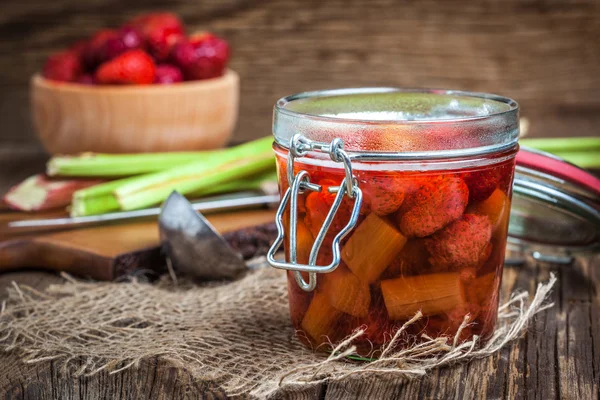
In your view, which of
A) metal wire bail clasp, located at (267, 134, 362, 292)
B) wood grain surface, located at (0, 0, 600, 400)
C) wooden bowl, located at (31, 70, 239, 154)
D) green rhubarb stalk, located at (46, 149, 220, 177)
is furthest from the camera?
wood grain surface, located at (0, 0, 600, 400)

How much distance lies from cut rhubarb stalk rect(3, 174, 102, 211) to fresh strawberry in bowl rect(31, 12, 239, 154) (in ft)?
0.64

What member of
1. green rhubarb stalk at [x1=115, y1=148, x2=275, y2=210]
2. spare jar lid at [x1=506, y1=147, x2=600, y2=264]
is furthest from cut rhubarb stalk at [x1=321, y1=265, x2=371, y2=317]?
green rhubarb stalk at [x1=115, y1=148, x2=275, y2=210]

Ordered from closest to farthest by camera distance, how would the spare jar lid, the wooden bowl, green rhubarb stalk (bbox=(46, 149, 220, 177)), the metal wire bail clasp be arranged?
1. the metal wire bail clasp
2. the spare jar lid
3. green rhubarb stalk (bbox=(46, 149, 220, 177))
4. the wooden bowl

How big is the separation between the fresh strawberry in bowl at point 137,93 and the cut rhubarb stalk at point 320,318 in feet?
2.70

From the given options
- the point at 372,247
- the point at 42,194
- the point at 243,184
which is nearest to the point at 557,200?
the point at 372,247

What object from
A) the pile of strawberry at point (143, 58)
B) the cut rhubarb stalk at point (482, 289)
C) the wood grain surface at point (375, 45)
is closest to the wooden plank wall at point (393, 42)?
the wood grain surface at point (375, 45)

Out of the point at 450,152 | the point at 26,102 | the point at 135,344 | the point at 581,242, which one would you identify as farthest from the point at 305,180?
the point at 26,102

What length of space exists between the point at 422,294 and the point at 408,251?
0.15 ft

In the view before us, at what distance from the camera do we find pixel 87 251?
1.06 meters

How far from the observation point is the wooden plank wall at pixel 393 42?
1.83 m

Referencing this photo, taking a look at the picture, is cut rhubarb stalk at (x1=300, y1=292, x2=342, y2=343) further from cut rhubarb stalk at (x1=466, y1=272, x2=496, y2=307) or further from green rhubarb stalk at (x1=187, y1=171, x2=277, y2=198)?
green rhubarb stalk at (x1=187, y1=171, x2=277, y2=198)

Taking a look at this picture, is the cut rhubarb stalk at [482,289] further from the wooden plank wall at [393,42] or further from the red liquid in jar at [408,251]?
the wooden plank wall at [393,42]

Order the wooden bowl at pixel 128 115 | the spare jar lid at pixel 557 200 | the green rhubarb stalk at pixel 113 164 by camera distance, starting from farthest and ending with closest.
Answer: the wooden bowl at pixel 128 115
the green rhubarb stalk at pixel 113 164
the spare jar lid at pixel 557 200

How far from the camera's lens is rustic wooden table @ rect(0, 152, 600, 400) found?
72 centimetres
